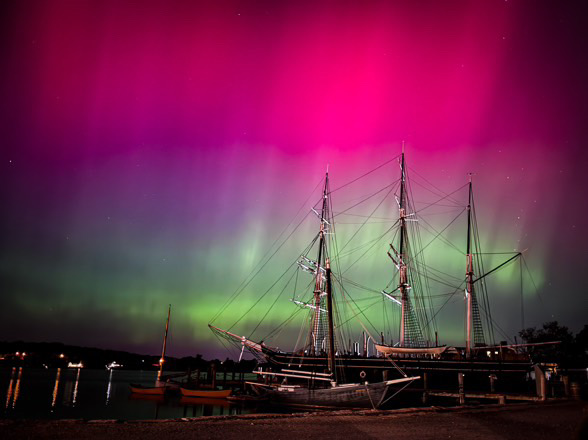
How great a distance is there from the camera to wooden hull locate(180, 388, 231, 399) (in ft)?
133

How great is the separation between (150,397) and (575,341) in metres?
71.0

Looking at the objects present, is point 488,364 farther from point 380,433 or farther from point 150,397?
point 150,397

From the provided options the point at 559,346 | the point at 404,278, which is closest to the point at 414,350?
the point at 404,278

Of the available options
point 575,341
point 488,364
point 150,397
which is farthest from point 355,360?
point 575,341

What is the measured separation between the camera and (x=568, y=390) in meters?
26.4

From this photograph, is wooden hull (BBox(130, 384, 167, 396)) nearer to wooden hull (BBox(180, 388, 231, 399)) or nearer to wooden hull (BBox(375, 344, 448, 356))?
wooden hull (BBox(180, 388, 231, 399))

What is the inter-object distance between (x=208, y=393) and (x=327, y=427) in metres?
32.5

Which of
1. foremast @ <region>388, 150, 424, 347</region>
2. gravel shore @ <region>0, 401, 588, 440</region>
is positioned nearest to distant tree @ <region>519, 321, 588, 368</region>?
foremast @ <region>388, 150, 424, 347</region>

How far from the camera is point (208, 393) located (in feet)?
138

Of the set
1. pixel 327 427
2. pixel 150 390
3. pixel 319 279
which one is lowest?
pixel 150 390

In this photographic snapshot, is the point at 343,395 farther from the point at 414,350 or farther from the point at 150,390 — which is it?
the point at 150,390

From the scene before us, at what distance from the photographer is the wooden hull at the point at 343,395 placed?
2555 cm

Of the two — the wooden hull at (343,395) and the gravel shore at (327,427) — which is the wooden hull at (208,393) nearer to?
the wooden hull at (343,395)

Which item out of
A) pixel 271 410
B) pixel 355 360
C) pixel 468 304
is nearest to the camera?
pixel 271 410
